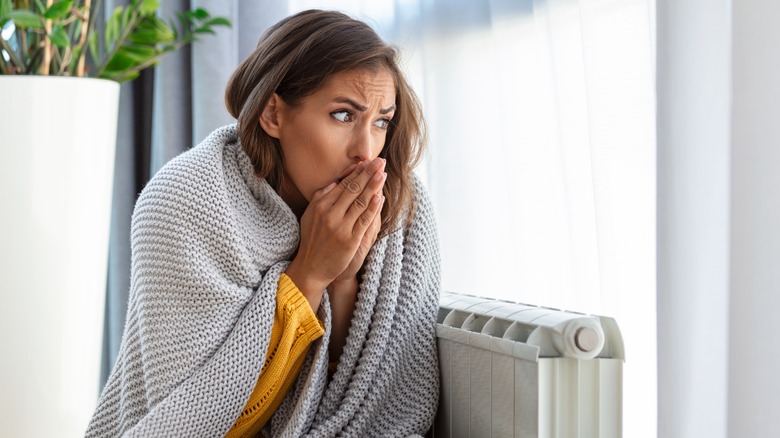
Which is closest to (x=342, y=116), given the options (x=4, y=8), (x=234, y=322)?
(x=234, y=322)

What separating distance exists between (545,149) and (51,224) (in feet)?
3.42

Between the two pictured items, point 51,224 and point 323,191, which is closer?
point 323,191

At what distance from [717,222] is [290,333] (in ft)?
1.84

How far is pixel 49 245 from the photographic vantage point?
1.75m

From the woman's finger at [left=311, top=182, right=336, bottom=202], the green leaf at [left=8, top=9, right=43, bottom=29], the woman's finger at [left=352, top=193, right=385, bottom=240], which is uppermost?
the green leaf at [left=8, top=9, right=43, bottom=29]

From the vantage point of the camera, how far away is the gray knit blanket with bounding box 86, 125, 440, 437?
108 centimetres

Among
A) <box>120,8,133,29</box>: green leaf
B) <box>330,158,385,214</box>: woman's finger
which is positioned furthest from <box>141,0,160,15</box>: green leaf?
<box>330,158,385,214</box>: woman's finger

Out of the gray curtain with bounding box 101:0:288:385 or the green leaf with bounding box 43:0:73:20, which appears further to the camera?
the gray curtain with bounding box 101:0:288:385

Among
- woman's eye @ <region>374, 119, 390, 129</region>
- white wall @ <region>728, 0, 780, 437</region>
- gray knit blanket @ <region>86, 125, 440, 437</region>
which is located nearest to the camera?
white wall @ <region>728, 0, 780, 437</region>

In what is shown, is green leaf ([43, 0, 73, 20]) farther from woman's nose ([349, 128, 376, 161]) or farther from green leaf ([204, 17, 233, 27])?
woman's nose ([349, 128, 376, 161])

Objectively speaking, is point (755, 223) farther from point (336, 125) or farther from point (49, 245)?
point (49, 245)

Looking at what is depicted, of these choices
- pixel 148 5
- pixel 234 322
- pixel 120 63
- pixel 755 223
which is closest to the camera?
pixel 755 223

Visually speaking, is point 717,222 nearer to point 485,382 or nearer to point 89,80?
point 485,382

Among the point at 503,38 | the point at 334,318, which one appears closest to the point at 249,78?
the point at 334,318
